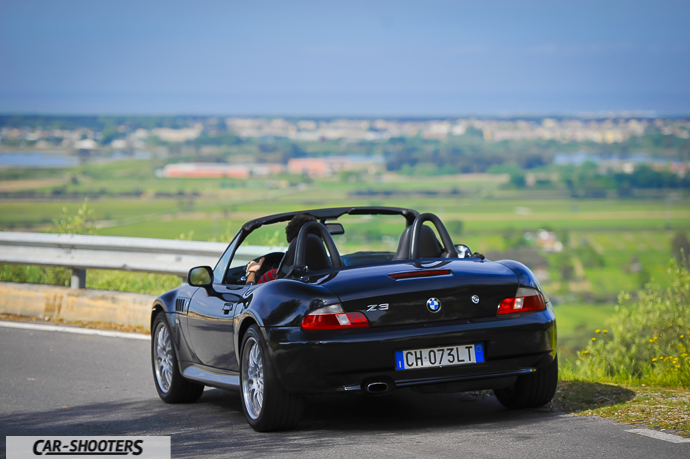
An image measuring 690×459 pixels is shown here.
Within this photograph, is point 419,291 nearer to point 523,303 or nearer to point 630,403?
point 523,303

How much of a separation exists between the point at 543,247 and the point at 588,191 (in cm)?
4587

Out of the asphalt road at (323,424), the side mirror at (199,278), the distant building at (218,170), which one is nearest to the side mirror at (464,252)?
the asphalt road at (323,424)

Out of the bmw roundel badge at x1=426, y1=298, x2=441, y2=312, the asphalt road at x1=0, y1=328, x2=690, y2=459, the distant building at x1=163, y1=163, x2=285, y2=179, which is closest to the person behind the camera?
the asphalt road at x1=0, y1=328, x2=690, y2=459

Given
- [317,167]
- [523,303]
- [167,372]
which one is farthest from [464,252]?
[317,167]

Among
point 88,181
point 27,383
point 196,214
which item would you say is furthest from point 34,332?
point 88,181

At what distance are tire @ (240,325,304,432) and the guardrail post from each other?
7153 mm

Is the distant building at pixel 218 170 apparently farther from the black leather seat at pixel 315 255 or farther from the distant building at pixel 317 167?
the black leather seat at pixel 315 255

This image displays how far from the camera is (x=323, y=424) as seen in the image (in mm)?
6297

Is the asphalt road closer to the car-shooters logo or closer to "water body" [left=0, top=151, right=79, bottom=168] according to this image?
the car-shooters logo

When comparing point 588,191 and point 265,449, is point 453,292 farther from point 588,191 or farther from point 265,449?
point 588,191

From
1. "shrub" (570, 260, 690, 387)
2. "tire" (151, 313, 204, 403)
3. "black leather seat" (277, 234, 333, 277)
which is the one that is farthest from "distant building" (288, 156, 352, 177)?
"black leather seat" (277, 234, 333, 277)

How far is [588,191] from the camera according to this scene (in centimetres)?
17538

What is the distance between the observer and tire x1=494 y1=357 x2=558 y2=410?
6.30 m

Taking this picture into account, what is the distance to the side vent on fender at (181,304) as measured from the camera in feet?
24.7
